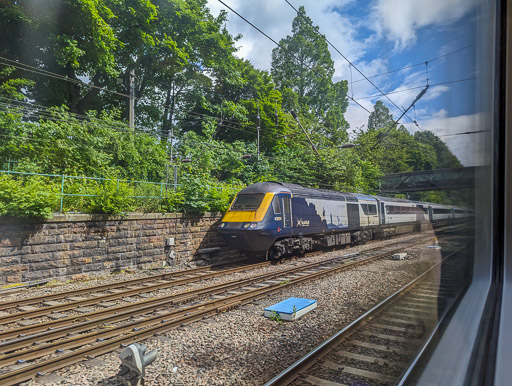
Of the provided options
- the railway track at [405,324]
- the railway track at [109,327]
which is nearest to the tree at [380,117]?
the railway track at [109,327]

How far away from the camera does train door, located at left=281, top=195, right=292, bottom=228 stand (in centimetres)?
780

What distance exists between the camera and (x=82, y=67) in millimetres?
3484

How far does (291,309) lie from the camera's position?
3.66 metres

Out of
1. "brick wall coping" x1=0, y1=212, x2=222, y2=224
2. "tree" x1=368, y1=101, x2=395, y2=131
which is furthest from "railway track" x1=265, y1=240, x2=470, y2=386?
"brick wall coping" x1=0, y1=212, x2=222, y2=224

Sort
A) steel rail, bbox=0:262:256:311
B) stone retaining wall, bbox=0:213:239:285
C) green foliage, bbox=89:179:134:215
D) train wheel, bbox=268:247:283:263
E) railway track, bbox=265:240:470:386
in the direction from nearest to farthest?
1. railway track, bbox=265:240:470:386
2. steel rail, bbox=0:262:256:311
3. stone retaining wall, bbox=0:213:239:285
4. green foliage, bbox=89:179:134:215
5. train wheel, bbox=268:247:283:263

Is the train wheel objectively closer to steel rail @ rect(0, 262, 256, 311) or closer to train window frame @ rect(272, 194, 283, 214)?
train window frame @ rect(272, 194, 283, 214)

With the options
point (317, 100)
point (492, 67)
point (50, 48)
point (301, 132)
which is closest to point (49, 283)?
point (50, 48)

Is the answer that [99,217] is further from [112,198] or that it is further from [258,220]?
[258,220]

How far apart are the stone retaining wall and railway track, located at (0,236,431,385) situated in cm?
288

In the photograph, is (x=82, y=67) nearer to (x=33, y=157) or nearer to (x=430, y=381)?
(x=430, y=381)

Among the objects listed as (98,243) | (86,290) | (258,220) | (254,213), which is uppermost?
(254,213)

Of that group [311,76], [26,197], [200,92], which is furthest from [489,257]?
[26,197]

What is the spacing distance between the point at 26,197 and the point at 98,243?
178 centimetres

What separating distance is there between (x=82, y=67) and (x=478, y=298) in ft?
13.5
